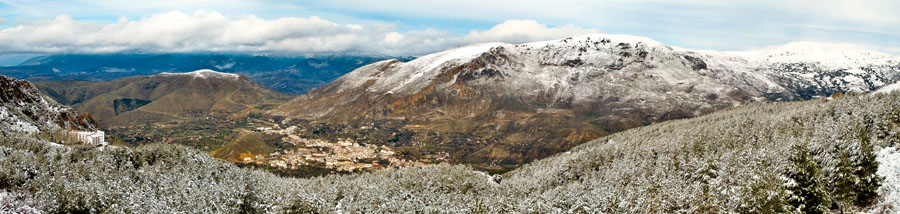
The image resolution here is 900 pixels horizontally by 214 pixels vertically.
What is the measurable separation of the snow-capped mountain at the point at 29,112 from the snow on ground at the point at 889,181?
16911cm

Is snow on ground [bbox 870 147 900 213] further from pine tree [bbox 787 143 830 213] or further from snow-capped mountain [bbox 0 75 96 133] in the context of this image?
snow-capped mountain [bbox 0 75 96 133]

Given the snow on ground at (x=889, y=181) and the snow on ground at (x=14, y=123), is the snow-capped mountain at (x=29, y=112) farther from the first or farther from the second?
the snow on ground at (x=889, y=181)

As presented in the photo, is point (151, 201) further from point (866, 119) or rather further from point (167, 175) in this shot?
point (866, 119)

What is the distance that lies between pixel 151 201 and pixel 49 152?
38835mm

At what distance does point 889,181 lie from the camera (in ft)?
202

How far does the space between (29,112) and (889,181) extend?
208 meters

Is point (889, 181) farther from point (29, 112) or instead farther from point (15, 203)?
point (29, 112)

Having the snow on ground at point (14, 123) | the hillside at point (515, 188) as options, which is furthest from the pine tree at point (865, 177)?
the snow on ground at point (14, 123)

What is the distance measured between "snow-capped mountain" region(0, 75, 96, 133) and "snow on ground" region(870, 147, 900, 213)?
169m

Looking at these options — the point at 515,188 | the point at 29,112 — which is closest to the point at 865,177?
the point at 515,188

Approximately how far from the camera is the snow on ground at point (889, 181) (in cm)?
5462

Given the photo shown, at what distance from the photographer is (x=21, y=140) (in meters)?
81.5

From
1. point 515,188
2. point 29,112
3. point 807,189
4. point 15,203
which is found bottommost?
point 515,188

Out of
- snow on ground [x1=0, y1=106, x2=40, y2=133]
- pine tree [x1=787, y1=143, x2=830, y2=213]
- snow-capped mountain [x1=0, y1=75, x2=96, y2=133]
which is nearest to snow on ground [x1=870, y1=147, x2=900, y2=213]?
pine tree [x1=787, y1=143, x2=830, y2=213]
